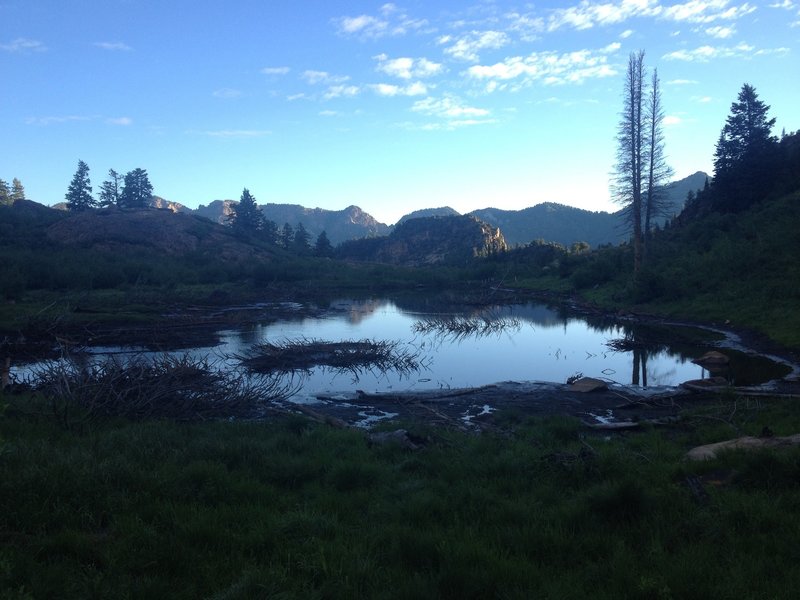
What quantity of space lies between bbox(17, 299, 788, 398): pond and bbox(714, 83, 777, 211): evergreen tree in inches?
725

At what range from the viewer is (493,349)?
75.5 ft

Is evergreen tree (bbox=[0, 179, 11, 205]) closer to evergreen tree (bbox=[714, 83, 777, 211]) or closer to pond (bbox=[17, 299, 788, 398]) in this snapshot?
pond (bbox=[17, 299, 788, 398])

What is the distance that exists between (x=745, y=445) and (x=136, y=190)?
103m

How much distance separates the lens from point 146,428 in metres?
9.17

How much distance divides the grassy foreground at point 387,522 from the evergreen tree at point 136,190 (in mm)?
95975

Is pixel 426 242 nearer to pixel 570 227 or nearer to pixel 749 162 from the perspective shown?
pixel 570 227

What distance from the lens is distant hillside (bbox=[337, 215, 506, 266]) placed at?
116 meters

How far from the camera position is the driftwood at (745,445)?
7102 millimetres

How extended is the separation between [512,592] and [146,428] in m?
7.29

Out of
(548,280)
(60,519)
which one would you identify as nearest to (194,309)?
(60,519)

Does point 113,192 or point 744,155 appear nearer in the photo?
point 744,155

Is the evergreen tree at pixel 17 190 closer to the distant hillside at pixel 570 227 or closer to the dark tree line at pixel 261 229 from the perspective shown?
the dark tree line at pixel 261 229

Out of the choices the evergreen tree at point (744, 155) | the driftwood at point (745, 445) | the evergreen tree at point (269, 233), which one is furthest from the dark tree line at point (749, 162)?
the evergreen tree at point (269, 233)

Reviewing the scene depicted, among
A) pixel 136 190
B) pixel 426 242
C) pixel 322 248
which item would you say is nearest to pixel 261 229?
pixel 322 248
